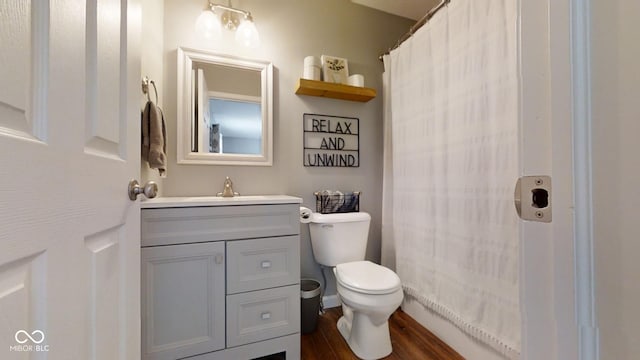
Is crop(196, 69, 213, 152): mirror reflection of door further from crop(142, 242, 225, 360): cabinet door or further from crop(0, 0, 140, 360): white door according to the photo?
crop(0, 0, 140, 360): white door

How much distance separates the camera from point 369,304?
1327 millimetres

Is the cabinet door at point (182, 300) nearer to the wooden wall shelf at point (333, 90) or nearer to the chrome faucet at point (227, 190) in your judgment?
the chrome faucet at point (227, 190)

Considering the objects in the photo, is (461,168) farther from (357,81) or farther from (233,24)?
(233,24)

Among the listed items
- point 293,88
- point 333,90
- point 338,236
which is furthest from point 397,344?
point 293,88

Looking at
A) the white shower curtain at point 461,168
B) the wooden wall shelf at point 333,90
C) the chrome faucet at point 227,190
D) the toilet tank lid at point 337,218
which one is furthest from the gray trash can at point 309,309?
the wooden wall shelf at point 333,90

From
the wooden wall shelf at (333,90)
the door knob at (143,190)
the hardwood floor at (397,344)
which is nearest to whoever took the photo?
the door knob at (143,190)

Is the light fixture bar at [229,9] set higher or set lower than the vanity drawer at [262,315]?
higher

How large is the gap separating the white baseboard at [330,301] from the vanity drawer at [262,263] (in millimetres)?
659

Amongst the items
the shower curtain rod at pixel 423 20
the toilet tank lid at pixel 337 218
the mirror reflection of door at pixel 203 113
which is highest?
the shower curtain rod at pixel 423 20

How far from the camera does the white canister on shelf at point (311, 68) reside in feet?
5.97

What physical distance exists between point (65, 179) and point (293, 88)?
5.31 feet

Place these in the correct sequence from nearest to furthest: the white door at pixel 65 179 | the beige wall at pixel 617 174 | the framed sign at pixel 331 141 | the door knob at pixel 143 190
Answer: the beige wall at pixel 617 174 → the white door at pixel 65 179 → the door knob at pixel 143 190 → the framed sign at pixel 331 141

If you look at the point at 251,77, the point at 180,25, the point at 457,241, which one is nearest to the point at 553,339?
the point at 457,241

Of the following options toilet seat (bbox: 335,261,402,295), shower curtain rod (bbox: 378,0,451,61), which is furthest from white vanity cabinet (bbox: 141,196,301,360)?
shower curtain rod (bbox: 378,0,451,61)
